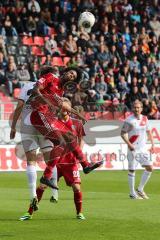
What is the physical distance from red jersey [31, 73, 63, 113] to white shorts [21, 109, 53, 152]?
0.54m

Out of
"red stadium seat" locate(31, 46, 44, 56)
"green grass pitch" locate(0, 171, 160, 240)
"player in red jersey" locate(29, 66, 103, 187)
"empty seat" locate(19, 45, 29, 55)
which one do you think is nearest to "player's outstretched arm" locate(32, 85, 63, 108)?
"player in red jersey" locate(29, 66, 103, 187)

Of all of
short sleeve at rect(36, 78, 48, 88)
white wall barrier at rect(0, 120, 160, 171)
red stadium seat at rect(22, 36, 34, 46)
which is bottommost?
white wall barrier at rect(0, 120, 160, 171)

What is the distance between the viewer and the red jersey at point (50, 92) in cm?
1145

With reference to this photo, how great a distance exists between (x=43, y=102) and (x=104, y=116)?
52.5ft

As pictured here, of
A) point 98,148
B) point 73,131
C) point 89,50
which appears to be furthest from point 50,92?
point 89,50

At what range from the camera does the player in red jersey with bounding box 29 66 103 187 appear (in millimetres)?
11352

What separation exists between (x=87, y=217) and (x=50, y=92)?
6.71 ft

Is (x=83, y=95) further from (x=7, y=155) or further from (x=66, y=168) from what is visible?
(x=66, y=168)

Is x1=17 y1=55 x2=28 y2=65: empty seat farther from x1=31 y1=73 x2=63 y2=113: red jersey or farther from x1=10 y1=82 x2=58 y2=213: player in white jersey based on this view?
x1=31 y1=73 x2=63 y2=113: red jersey

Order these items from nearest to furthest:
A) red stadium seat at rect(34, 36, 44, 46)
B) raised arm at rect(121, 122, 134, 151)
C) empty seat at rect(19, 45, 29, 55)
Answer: raised arm at rect(121, 122, 134, 151) → empty seat at rect(19, 45, 29, 55) → red stadium seat at rect(34, 36, 44, 46)

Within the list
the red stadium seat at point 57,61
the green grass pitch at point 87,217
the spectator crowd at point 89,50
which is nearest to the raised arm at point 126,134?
the green grass pitch at point 87,217

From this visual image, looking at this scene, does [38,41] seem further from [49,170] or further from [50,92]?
[49,170]

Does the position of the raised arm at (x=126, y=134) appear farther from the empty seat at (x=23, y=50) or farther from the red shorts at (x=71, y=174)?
the empty seat at (x=23, y=50)

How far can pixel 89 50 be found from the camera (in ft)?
101
